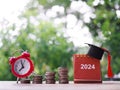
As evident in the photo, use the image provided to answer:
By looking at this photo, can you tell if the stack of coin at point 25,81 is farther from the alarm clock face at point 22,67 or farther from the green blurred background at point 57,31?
the green blurred background at point 57,31

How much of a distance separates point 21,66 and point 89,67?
29 cm

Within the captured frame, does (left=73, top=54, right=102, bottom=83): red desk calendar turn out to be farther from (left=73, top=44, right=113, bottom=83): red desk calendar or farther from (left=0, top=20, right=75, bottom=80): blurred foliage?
(left=0, top=20, right=75, bottom=80): blurred foliage

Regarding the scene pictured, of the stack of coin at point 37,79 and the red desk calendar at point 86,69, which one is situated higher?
the red desk calendar at point 86,69

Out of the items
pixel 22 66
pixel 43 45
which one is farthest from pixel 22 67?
pixel 43 45

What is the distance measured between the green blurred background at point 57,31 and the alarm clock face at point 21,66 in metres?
1.63

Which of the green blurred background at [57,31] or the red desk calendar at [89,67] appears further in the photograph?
the green blurred background at [57,31]

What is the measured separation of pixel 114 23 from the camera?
121 inches

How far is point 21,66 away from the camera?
4.54ft

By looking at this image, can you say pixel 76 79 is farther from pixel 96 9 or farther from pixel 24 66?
pixel 96 9

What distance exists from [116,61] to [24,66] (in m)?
1.90

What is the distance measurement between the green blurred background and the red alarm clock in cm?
164

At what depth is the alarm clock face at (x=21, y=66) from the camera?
1379 millimetres

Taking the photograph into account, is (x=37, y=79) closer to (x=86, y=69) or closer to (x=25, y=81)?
(x=25, y=81)

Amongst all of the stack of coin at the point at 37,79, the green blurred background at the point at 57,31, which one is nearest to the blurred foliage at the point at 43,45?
the green blurred background at the point at 57,31
